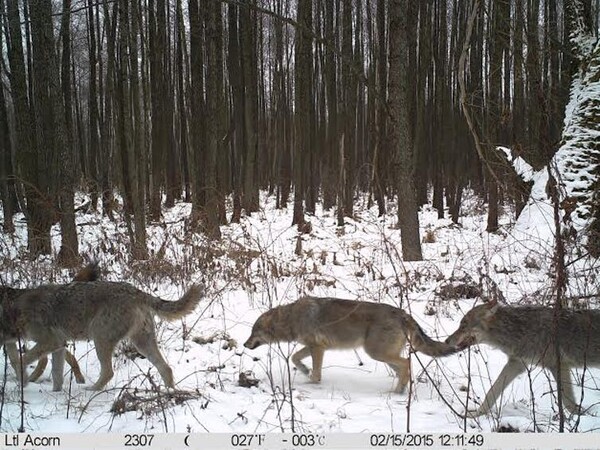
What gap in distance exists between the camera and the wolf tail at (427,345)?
191 inches

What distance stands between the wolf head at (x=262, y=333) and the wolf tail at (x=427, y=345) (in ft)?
5.32

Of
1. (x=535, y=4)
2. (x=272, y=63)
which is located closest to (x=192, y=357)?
(x=535, y=4)

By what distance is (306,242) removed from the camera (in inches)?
573

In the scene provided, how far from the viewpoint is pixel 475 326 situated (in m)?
4.79

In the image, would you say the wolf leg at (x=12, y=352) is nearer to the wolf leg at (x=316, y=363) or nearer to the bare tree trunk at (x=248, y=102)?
the wolf leg at (x=316, y=363)

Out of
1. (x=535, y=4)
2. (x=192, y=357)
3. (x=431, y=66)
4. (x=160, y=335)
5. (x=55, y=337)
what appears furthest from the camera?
(x=431, y=66)

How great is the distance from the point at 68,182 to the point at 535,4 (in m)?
18.8

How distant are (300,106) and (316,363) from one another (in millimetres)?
13559

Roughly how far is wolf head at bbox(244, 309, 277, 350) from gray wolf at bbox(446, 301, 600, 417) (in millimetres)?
2064

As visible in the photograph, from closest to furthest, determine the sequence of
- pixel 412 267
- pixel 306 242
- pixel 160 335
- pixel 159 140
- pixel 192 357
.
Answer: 1. pixel 192 357
2. pixel 160 335
3. pixel 412 267
4. pixel 306 242
5. pixel 159 140

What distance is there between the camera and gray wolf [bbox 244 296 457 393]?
16.9ft

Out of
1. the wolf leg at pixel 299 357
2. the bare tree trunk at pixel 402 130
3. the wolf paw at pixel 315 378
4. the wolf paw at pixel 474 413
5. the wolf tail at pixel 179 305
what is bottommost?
the wolf paw at pixel 315 378

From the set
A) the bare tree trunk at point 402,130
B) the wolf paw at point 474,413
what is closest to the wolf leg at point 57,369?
the wolf paw at point 474,413

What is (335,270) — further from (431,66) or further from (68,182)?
(431,66)
